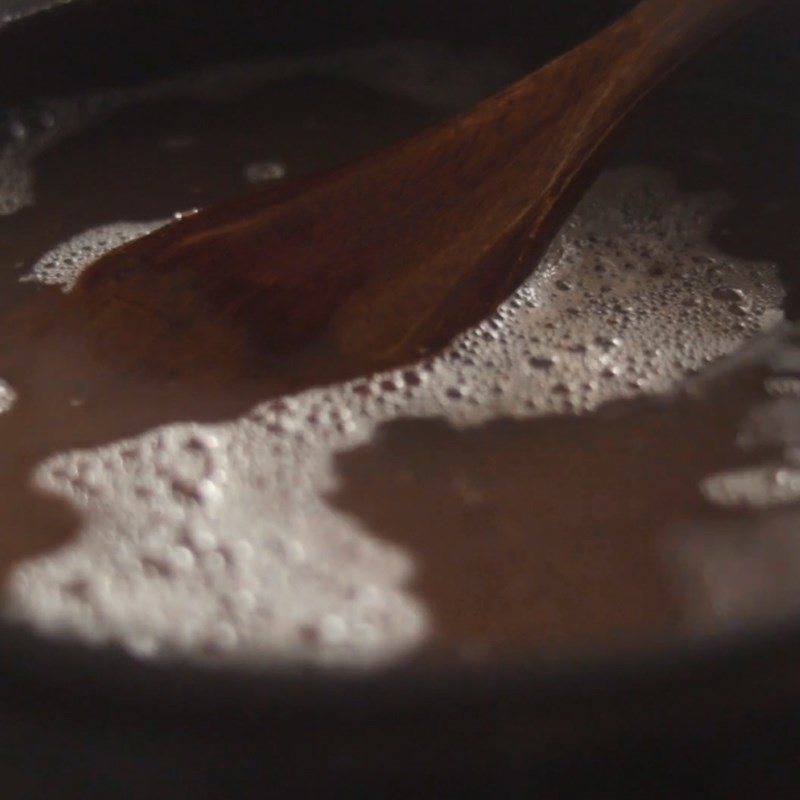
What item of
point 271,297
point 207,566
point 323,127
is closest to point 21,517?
point 207,566

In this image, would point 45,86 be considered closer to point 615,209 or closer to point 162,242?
point 162,242

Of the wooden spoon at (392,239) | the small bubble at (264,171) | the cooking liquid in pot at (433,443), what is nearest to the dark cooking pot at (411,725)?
the cooking liquid in pot at (433,443)

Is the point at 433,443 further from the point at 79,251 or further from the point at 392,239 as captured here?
the point at 79,251

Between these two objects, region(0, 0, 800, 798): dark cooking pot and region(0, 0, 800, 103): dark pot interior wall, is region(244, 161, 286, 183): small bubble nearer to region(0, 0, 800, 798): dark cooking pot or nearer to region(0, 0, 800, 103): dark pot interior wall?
region(0, 0, 800, 103): dark pot interior wall

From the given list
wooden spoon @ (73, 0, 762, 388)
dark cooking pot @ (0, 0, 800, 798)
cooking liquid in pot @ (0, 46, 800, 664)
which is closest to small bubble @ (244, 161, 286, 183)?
cooking liquid in pot @ (0, 46, 800, 664)

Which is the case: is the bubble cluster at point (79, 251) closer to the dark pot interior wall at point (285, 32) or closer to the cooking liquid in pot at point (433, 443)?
the cooking liquid in pot at point (433, 443)

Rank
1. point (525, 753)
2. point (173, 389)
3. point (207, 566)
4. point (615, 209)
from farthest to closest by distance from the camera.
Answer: point (615, 209) < point (173, 389) < point (207, 566) < point (525, 753)

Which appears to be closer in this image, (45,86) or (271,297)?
(271,297)
